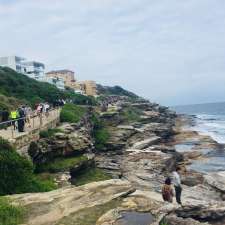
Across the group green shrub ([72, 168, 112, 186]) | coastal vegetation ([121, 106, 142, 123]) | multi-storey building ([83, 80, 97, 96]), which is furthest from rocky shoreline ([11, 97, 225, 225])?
multi-storey building ([83, 80, 97, 96])

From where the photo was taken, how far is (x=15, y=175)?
18.8 metres

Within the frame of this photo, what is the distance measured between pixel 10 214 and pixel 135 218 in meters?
3.66

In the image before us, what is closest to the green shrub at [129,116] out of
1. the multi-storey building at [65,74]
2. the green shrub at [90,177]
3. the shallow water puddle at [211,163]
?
the shallow water puddle at [211,163]

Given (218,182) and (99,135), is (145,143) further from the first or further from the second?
(218,182)

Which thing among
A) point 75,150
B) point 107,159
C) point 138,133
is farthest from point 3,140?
point 138,133

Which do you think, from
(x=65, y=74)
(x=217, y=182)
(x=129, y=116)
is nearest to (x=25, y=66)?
(x=65, y=74)

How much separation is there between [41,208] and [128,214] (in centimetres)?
275

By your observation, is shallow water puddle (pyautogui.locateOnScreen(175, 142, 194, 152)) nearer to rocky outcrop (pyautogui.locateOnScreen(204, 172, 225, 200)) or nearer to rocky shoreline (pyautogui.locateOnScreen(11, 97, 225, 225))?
rocky shoreline (pyautogui.locateOnScreen(11, 97, 225, 225))

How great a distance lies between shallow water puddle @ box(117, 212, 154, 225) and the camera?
1302 centimetres

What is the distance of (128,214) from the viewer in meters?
13.7

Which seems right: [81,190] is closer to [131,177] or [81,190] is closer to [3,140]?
[3,140]

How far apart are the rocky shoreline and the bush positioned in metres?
1.67

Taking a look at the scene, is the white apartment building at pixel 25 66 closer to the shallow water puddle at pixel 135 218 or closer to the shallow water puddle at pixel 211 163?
the shallow water puddle at pixel 211 163

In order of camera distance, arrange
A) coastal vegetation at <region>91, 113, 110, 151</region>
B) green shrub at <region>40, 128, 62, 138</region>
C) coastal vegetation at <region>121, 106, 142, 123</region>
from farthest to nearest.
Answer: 1. coastal vegetation at <region>121, 106, 142, 123</region>
2. coastal vegetation at <region>91, 113, 110, 151</region>
3. green shrub at <region>40, 128, 62, 138</region>
